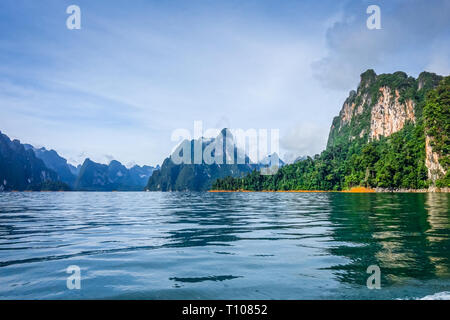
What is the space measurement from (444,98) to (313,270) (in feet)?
479

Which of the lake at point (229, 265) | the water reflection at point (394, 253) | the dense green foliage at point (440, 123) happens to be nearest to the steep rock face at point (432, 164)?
the dense green foliage at point (440, 123)

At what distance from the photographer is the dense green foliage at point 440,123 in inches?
4798

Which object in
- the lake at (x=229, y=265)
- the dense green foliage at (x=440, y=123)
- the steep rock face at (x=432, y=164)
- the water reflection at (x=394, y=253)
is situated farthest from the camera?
the steep rock face at (x=432, y=164)

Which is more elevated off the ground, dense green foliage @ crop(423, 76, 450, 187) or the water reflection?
dense green foliage @ crop(423, 76, 450, 187)

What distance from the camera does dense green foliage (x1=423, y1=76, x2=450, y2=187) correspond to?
12188cm

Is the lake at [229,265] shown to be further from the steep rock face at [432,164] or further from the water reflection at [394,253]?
the steep rock face at [432,164]

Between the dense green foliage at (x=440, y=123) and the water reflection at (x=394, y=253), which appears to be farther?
the dense green foliage at (x=440, y=123)

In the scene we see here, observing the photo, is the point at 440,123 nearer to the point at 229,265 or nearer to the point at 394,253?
the point at 394,253

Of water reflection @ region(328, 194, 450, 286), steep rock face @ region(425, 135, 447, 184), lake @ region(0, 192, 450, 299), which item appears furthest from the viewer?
steep rock face @ region(425, 135, 447, 184)

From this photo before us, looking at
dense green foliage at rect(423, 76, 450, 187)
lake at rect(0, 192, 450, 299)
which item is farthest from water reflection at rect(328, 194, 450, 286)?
dense green foliage at rect(423, 76, 450, 187)

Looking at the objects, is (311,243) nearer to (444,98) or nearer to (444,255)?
(444,255)

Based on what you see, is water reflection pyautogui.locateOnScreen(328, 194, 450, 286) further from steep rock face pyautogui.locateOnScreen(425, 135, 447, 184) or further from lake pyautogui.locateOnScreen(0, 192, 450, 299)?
steep rock face pyautogui.locateOnScreen(425, 135, 447, 184)

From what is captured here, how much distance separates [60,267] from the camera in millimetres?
10531
